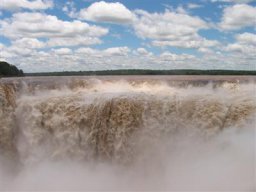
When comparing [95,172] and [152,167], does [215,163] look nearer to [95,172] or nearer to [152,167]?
[152,167]

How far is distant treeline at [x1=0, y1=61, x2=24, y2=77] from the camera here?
3425cm

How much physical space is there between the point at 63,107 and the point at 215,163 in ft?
15.6

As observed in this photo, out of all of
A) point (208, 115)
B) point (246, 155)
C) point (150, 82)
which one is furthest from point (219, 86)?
point (246, 155)

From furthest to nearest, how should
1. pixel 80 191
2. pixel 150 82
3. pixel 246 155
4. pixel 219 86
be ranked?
pixel 150 82
pixel 219 86
pixel 80 191
pixel 246 155

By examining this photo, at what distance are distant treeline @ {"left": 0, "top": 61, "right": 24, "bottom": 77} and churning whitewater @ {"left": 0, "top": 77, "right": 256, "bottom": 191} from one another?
21178 mm

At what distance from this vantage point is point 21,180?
12875 millimetres

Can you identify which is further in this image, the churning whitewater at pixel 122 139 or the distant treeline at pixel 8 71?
the distant treeline at pixel 8 71

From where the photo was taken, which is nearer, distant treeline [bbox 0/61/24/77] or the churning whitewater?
the churning whitewater

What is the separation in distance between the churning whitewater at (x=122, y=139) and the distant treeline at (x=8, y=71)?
21.2 meters

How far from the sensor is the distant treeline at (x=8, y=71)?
34.2 m

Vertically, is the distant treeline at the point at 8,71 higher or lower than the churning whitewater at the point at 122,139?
higher

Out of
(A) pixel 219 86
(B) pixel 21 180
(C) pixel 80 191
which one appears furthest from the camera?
(A) pixel 219 86

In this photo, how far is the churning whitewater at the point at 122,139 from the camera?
12.0 metres

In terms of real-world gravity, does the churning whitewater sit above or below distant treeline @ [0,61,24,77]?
below
